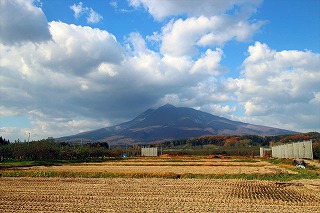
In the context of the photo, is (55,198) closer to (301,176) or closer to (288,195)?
(288,195)

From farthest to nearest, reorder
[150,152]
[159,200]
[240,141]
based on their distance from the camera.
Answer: [240,141]
[150,152]
[159,200]

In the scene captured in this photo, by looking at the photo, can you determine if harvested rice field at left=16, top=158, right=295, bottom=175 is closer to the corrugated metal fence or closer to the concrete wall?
the corrugated metal fence

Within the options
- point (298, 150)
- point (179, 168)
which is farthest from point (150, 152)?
point (179, 168)

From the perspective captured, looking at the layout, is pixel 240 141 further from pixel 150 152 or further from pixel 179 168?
pixel 179 168

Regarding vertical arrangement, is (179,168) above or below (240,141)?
below

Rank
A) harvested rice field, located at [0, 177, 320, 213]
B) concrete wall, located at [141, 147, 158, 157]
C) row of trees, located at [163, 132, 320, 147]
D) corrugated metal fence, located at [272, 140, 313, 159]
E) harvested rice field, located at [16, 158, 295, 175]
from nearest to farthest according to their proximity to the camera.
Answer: harvested rice field, located at [0, 177, 320, 213] < harvested rice field, located at [16, 158, 295, 175] < corrugated metal fence, located at [272, 140, 313, 159] < concrete wall, located at [141, 147, 158, 157] < row of trees, located at [163, 132, 320, 147]

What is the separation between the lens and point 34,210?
43.2ft

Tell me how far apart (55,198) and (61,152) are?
54.6 meters

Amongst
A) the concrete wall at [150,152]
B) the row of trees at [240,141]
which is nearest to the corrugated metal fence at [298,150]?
the concrete wall at [150,152]

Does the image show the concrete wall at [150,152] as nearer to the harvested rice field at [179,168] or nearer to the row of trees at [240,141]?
the harvested rice field at [179,168]

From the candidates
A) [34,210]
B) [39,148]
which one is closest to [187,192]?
[34,210]

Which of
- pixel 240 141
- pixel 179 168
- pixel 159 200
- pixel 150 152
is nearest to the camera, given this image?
pixel 159 200

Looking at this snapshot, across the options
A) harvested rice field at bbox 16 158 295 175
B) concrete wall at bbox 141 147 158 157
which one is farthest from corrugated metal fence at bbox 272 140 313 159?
concrete wall at bbox 141 147 158 157

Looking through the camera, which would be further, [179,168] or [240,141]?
[240,141]
